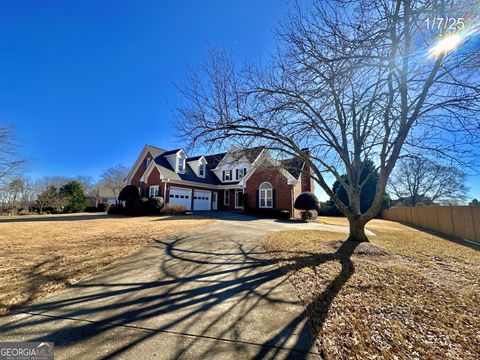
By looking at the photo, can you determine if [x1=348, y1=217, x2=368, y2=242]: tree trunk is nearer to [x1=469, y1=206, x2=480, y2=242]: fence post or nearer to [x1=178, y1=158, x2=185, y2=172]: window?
[x1=469, y1=206, x2=480, y2=242]: fence post

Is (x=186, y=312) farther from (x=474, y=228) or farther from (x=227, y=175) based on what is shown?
(x=227, y=175)

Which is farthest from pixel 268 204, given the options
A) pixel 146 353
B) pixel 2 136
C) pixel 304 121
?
pixel 2 136

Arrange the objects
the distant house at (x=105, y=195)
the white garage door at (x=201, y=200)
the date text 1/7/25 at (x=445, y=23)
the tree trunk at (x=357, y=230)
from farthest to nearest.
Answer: the distant house at (x=105, y=195)
the white garage door at (x=201, y=200)
the tree trunk at (x=357, y=230)
the date text 1/7/25 at (x=445, y=23)

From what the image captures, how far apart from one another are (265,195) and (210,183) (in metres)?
7.63

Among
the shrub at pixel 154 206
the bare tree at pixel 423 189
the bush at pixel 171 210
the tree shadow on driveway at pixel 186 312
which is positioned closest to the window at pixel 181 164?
the shrub at pixel 154 206

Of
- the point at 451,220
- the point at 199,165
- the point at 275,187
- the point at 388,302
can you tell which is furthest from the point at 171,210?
the point at 451,220

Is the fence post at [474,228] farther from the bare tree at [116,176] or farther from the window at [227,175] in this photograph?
the bare tree at [116,176]

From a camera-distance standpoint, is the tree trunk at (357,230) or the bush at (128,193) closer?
the tree trunk at (357,230)

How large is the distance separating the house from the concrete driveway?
534 inches

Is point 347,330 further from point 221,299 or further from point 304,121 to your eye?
point 304,121

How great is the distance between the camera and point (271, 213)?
64.7 ft

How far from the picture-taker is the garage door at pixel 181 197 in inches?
843

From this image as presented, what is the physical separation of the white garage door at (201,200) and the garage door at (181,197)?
692mm

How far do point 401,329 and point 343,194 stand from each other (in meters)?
30.6
